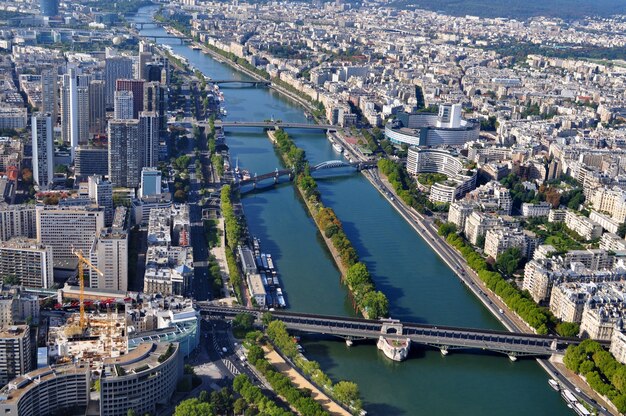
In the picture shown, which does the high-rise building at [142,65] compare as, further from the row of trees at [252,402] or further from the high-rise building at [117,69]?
the row of trees at [252,402]

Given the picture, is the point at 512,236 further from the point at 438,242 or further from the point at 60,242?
the point at 60,242

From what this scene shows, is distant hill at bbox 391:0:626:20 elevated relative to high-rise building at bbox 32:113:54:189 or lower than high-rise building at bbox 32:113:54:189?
elevated

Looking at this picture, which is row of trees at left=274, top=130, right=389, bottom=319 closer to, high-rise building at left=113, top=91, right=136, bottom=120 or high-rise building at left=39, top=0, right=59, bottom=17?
high-rise building at left=113, top=91, right=136, bottom=120

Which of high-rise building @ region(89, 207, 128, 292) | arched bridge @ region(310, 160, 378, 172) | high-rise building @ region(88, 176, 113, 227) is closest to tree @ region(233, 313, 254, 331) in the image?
high-rise building @ region(89, 207, 128, 292)

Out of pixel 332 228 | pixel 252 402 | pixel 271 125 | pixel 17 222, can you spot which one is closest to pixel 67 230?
pixel 17 222

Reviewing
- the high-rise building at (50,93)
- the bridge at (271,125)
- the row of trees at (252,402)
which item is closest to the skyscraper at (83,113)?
the high-rise building at (50,93)

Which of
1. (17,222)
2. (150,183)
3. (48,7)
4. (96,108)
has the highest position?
(48,7)

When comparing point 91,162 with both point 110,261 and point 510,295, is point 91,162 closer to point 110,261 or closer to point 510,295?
point 110,261
